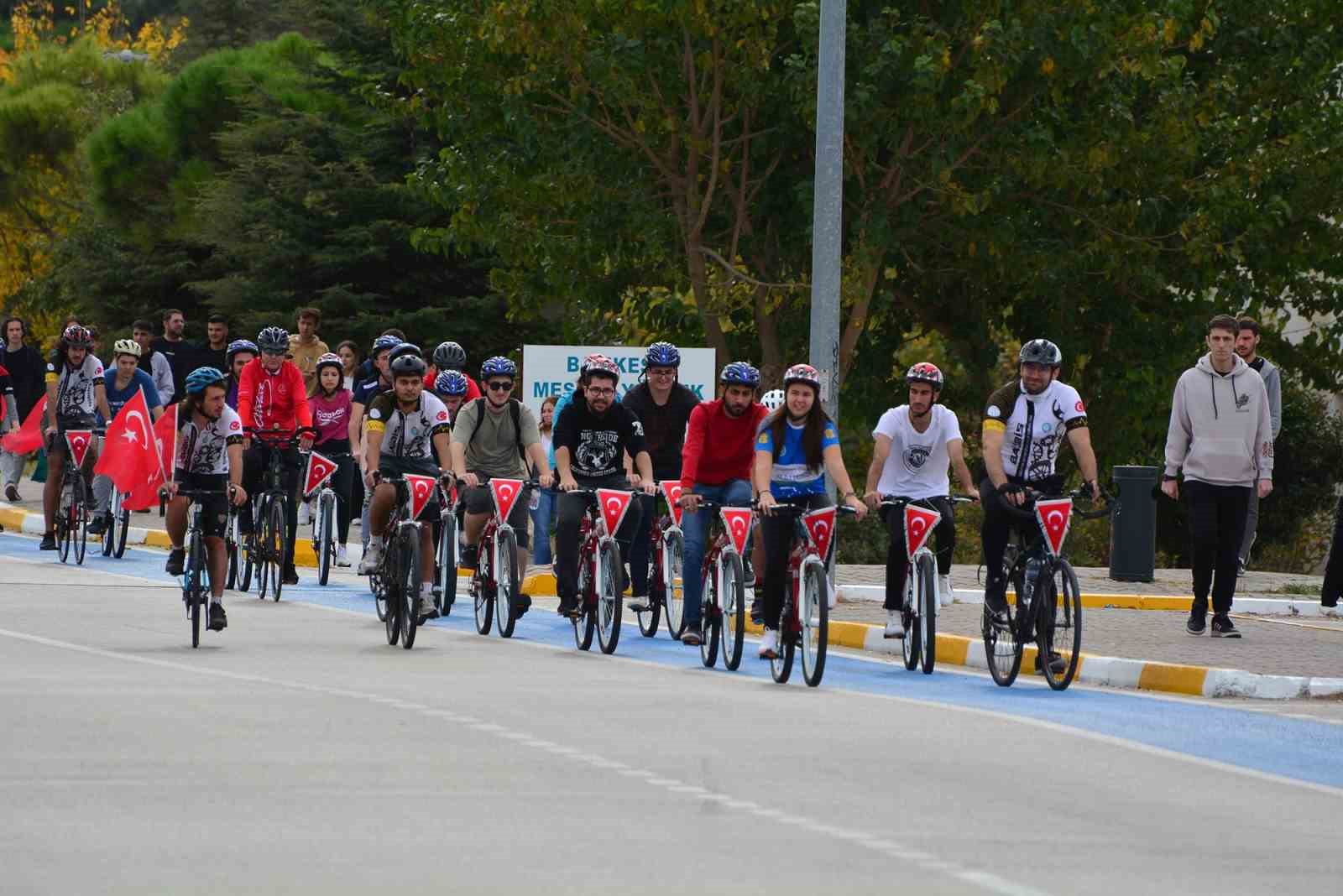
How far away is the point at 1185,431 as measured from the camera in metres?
16.9

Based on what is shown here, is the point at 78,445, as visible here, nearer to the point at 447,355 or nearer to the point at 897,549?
the point at 447,355

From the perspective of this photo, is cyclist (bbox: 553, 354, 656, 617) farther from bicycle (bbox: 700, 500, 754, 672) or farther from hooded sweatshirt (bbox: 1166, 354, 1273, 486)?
hooded sweatshirt (bbox: 1166, 354, 1273, 486)

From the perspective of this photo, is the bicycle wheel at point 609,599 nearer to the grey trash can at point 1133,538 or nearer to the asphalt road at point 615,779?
the asphalt road at point 615,779

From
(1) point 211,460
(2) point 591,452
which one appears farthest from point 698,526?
(1) point 211,460

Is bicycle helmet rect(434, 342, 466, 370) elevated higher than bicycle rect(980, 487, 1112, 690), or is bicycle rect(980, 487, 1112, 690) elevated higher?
bicycle helmet rect(434, 342, 466, 370)

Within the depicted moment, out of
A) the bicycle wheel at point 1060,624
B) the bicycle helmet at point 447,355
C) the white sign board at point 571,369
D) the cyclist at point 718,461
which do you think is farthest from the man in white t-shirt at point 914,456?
the white sign board at point 571,369

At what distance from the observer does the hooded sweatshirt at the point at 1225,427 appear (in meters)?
16.7

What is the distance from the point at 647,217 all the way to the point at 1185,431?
11.4m

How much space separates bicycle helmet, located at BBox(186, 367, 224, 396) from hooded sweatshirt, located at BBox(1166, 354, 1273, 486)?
585cm

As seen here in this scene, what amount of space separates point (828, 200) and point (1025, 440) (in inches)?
176

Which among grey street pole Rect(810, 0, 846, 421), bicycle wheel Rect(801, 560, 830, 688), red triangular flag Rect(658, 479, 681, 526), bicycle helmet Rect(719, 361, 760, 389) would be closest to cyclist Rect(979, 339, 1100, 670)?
bicycle wheel Rect(801, 560, 830, 688)

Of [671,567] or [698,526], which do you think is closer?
[698,526]

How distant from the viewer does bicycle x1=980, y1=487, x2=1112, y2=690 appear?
14.4 m

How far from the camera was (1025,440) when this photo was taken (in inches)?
586
